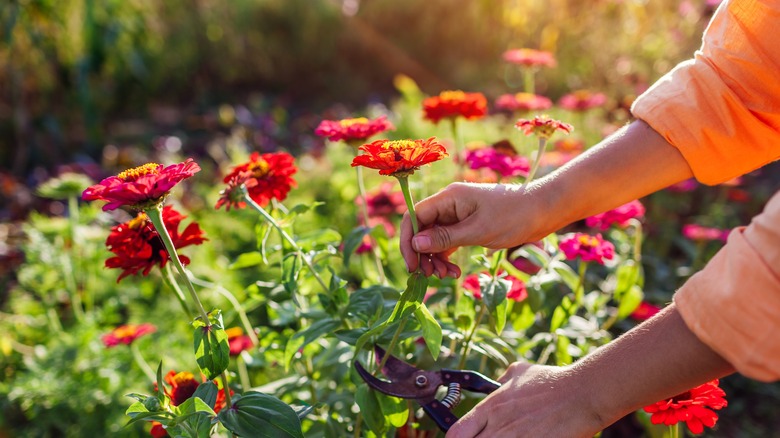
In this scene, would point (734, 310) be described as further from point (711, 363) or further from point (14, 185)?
point (14, 185)

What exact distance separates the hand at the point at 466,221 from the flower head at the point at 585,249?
0.25m

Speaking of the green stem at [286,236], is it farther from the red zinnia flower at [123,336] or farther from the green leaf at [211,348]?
the red zinnia flower at [123,336]

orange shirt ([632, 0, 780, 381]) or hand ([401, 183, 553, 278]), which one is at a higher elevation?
orange shirt ([632, 0, 780, 381])

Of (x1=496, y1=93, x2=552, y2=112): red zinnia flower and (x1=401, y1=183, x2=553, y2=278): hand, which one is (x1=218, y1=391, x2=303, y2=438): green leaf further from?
(x1=496, y1=93, x2=552, y2=112): red zinnia flower

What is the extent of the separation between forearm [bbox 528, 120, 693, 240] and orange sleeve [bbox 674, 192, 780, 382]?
316mm

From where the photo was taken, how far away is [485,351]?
107 centimetres

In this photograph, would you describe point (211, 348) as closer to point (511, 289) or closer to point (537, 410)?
point (537, 410)

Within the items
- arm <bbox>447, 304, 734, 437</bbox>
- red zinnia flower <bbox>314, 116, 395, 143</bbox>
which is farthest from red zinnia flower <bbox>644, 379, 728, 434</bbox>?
red zinnia flower <bbox>314, 116, 395, 143</bbox>

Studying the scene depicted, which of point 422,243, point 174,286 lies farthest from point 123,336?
point 422,243

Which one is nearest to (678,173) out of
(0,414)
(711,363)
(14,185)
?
(711,363)

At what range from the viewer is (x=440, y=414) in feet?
3.09

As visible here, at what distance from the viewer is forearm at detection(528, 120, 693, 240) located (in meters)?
0.98

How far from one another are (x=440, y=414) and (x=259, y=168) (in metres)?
0.50

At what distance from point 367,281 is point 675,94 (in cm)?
66
